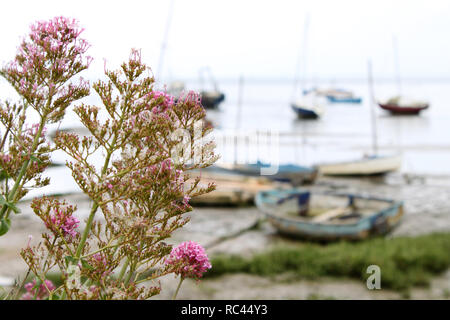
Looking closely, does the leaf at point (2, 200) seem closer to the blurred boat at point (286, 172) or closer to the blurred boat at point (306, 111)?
the blurred boat at point (286, 172)

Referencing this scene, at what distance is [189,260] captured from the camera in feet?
3.75

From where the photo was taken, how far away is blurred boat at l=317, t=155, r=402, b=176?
2372 cm

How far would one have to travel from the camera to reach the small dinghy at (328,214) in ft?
34.4

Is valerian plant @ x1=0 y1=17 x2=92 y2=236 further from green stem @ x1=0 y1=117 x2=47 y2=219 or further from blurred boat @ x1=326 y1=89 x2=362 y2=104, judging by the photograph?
blurred boat @ x1=326 y1=89 x2=362 y2=104

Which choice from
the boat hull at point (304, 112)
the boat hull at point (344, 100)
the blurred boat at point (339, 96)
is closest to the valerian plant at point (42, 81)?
the boat hull at point (304, 112)

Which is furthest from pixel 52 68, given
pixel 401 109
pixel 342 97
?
pixel 342 97

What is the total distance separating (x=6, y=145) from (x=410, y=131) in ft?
157

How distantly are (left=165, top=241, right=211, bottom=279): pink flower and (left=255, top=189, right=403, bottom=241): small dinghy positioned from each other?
9.70 m

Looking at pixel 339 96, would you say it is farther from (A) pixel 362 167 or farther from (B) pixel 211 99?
(A) pixel 362 167

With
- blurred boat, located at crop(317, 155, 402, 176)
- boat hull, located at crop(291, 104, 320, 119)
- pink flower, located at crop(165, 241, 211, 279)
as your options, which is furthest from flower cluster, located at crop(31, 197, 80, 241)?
boat hull, located at crop(291, 104, 320, 119)

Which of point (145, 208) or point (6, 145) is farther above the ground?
point (6, 145)

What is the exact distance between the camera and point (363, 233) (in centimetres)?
1045
